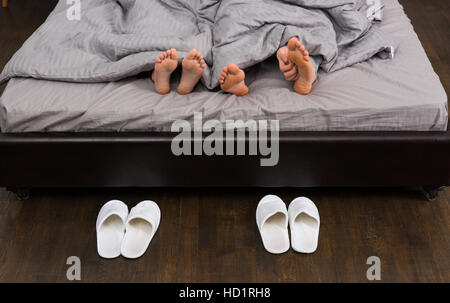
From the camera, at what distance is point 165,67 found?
5.95 feet

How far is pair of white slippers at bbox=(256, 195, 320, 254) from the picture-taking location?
5.97ft

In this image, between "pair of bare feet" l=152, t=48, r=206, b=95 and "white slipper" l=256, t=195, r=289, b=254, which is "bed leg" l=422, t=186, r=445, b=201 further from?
"pair of bare feet" l=152, t=48, r=206, b=95

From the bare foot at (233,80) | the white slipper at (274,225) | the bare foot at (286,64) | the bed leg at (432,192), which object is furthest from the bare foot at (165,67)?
the bed leg at (432,192)

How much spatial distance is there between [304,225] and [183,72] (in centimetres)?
68

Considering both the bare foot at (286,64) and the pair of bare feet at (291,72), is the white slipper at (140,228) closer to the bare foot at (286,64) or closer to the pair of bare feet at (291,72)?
the pair of bare feet at (291,72)

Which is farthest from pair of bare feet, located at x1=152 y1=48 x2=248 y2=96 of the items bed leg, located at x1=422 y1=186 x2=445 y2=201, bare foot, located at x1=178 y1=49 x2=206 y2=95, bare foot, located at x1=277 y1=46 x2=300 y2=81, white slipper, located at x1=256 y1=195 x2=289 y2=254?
bed leg, located at x1=422 y1=186 x2=445 y2=201

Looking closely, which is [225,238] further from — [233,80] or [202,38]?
[202,38]

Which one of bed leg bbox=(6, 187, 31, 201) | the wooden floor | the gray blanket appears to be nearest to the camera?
the wooden floor

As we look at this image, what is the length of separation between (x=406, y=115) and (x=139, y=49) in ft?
3.14

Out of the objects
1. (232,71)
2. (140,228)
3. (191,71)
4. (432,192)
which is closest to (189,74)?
(191,71)

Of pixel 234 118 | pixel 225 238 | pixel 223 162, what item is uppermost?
pixel 234 118

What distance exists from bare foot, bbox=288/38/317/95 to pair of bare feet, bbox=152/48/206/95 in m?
0.30

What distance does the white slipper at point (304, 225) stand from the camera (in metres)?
1.82

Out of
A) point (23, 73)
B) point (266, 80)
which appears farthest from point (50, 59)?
point (266, 80)
